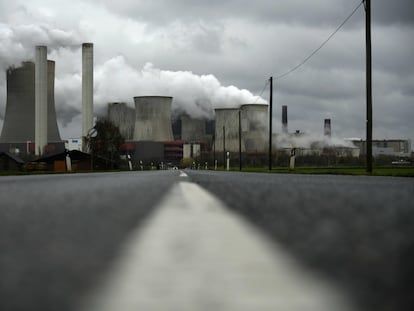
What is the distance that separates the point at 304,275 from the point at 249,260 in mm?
422

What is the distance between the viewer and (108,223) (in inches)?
164

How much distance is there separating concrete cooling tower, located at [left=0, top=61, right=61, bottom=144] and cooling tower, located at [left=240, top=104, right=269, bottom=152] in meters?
29.3

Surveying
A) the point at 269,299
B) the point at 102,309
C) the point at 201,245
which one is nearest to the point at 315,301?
the point at 269,299

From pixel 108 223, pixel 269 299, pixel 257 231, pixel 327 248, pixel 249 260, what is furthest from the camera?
pixel 108 223

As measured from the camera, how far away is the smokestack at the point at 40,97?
85.6m

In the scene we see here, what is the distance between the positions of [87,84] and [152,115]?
10.7 meters

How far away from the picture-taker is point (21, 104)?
85625 mm

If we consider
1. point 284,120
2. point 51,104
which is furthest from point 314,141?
point 51,104

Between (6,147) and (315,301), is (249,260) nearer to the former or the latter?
(315,301)

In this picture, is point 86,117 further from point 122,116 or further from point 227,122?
point 227,122

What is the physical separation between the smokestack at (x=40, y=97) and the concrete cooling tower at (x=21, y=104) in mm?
1341

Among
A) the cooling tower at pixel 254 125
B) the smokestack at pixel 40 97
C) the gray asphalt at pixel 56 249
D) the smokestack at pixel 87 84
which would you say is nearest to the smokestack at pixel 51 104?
the smokestack at pixel 40 97

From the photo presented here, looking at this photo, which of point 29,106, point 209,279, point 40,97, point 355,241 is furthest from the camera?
point 29,106

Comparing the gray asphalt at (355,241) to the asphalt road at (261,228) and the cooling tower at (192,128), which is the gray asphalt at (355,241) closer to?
the asphalt road at (261,228)
